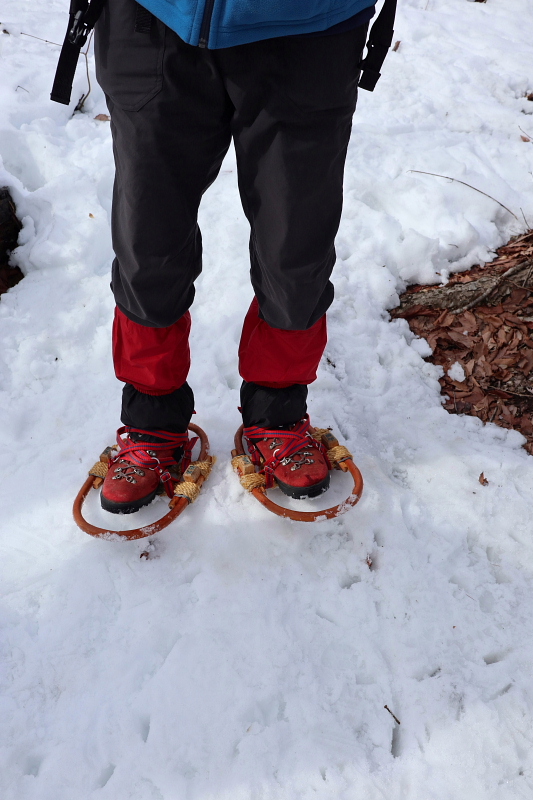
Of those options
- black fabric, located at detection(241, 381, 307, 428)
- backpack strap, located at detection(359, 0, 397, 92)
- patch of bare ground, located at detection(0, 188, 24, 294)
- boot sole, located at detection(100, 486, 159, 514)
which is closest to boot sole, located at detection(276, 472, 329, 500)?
black fabric, located at detection(241, 381, 307, 428)

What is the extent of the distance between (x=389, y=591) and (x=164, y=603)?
2.28 ft

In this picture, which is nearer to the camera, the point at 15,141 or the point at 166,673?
the point at 166,673

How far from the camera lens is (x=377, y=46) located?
1.22m

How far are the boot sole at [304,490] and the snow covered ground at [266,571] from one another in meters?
0.10

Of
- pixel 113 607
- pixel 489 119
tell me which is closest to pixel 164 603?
pixel 113 607

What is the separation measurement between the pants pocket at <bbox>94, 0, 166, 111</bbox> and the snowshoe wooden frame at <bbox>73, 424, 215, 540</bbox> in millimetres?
1088

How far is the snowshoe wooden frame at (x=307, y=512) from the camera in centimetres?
168

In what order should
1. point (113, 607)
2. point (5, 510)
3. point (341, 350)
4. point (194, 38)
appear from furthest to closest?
point (341, 350) < point (5, 510) < point (113, 607) < point (194, 38)

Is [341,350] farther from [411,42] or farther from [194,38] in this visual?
[411,42]

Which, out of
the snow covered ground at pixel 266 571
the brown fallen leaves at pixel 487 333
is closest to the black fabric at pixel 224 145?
the snow covered ground at pixel 266 571

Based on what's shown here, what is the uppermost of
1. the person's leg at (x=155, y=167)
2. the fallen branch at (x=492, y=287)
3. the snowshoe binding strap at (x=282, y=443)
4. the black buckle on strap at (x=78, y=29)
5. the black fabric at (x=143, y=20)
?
the black fabric at (x=143, y=20)

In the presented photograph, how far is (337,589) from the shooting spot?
1622mm

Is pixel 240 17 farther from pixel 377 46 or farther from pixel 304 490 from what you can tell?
pixel 304 490

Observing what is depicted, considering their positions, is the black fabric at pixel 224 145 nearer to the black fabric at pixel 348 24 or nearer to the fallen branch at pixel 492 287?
the black fabric at pixel 348 24
